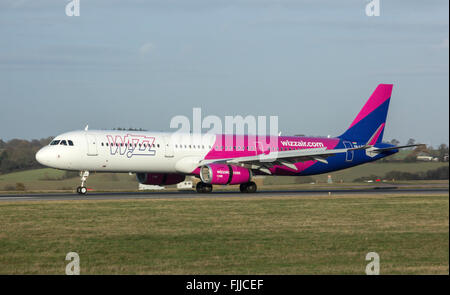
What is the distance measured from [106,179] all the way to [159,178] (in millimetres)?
12057

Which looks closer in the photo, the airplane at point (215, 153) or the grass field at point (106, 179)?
the airplane at point (215, 153)

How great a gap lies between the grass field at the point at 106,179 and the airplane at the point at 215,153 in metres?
9.15

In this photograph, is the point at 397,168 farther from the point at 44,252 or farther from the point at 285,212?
the point at 44,252

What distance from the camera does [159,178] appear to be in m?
47.2

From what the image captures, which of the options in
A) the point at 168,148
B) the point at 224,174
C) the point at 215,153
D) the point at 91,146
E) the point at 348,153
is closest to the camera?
the point at 91,146

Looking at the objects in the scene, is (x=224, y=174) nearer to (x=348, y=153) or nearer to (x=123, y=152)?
(x=123, y=152)

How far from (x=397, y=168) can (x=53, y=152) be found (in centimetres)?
3359

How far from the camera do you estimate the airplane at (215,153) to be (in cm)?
4266

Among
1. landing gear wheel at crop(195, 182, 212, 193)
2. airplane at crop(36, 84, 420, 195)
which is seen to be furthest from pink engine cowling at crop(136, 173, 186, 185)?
landing gear wheel at crop(195, 182, 212, 193)

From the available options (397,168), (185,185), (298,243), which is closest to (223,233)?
(298,243)

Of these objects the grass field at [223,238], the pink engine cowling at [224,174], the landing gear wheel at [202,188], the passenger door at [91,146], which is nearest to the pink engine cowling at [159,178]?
the landing gear wheel at [202,188]

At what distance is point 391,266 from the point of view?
16.8m

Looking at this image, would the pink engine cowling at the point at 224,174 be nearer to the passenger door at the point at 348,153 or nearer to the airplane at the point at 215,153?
the airplane at the point at 215,153

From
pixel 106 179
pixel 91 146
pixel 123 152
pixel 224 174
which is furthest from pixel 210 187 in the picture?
pixel 106 179
